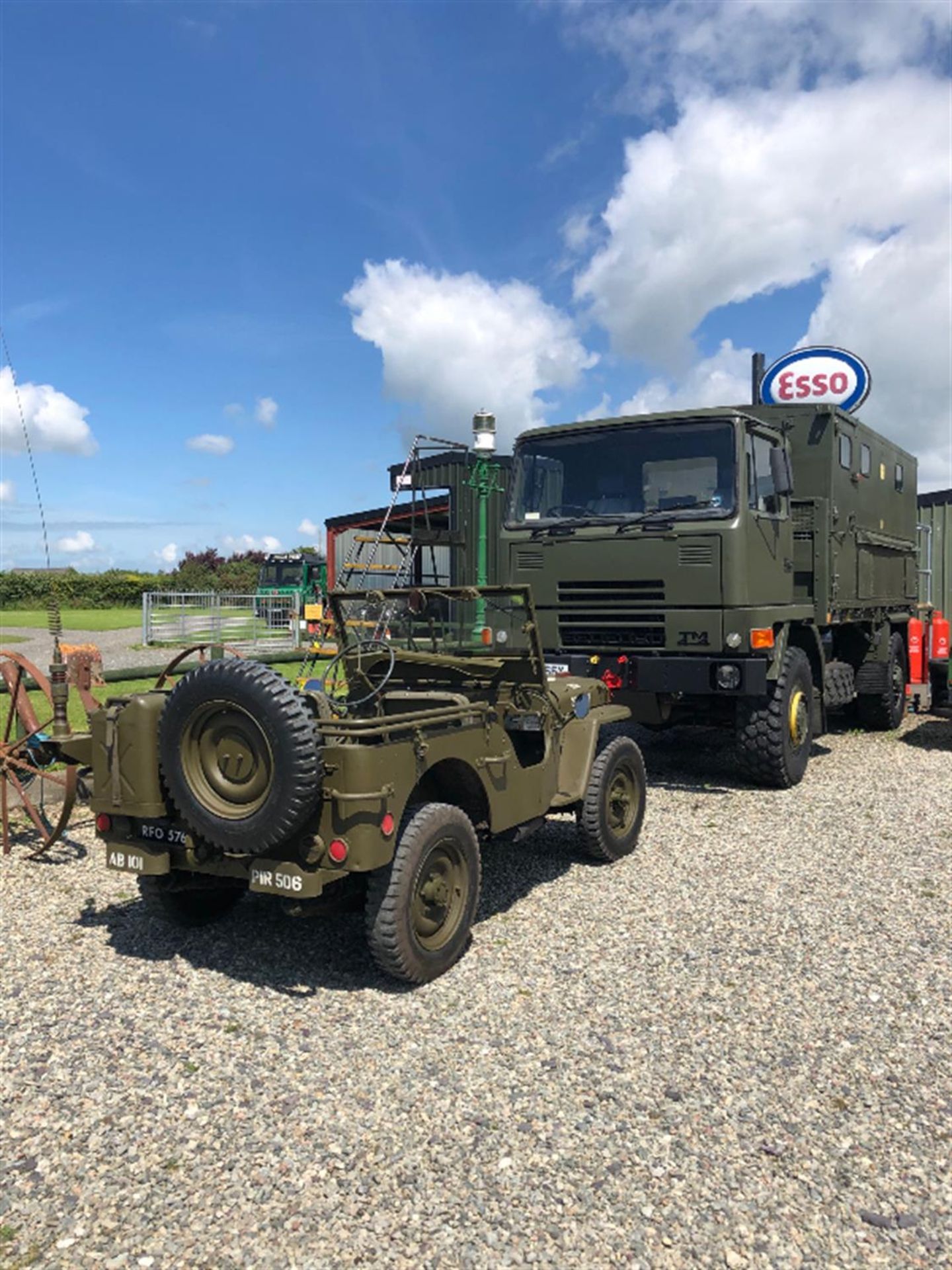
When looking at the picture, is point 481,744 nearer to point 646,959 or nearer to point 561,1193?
point 646,959

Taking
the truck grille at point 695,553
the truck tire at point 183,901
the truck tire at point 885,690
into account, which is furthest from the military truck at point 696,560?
the truck tire at point 183,901

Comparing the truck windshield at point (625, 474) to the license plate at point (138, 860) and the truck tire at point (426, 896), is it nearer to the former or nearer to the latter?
the truck tire at point (426, 896)

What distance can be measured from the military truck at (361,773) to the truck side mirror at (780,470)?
3.37 m

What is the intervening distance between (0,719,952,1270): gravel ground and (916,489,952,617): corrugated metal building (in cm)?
1351

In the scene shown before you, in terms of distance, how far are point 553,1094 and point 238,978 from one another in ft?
5.45

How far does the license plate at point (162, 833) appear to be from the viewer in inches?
169

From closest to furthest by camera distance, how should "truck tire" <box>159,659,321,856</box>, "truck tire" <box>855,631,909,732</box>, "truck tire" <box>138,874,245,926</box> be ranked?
"truck tire" <box>159,659,321,856</box>
"truck tire" <box>138,874,245,926</box>
"truck tire" <box>855,631,909,732</box>

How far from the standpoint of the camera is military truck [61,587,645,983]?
153 inches

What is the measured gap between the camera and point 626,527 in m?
7.92

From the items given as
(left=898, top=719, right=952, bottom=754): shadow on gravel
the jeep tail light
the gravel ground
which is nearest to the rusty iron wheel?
the gravel ground

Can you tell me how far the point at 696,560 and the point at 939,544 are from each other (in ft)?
40.1

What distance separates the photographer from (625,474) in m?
8.08

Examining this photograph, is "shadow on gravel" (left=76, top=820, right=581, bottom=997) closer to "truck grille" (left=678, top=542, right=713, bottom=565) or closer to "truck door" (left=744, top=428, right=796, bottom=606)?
"truck grille" (left=678, top=542, right=713, bottom=565)

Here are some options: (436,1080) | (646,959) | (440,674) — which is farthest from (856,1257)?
(440,674)
